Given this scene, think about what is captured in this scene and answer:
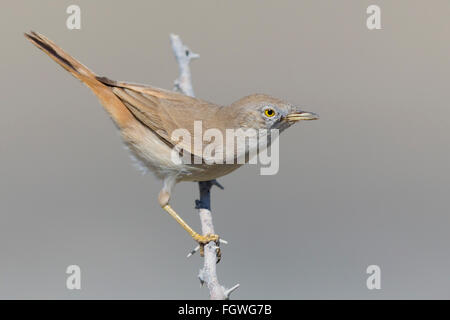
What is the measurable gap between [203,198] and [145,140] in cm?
74

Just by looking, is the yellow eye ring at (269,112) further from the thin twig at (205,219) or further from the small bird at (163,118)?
the thin twig at (205,219)

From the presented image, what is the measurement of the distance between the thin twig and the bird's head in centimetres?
89

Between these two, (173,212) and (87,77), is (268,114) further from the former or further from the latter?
(87,77)

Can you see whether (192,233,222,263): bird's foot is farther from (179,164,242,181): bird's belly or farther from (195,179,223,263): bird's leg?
(179,164,242,181): bird's belly

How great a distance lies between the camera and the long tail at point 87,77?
4.57 m

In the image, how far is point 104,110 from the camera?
15.2 feet

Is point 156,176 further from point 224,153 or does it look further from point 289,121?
point 289,121

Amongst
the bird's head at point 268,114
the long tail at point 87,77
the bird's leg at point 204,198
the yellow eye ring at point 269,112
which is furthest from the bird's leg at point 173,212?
the yellow eye ring at point 269,112

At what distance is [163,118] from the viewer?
4.44 m

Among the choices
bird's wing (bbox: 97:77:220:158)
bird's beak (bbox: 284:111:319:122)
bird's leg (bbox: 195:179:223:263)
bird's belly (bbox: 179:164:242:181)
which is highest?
bird's wing (bbox: 97:77:220:158)

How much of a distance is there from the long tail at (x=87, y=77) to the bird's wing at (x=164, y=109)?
0.18ft

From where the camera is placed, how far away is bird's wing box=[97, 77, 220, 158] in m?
4.39

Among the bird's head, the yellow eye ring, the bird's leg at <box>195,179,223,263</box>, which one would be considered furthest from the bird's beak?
the bird's leg at <box>195,179,223,263</box>

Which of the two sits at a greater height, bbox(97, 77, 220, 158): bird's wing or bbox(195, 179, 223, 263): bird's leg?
bbox(97, 77, 220, 158): bird's wing
